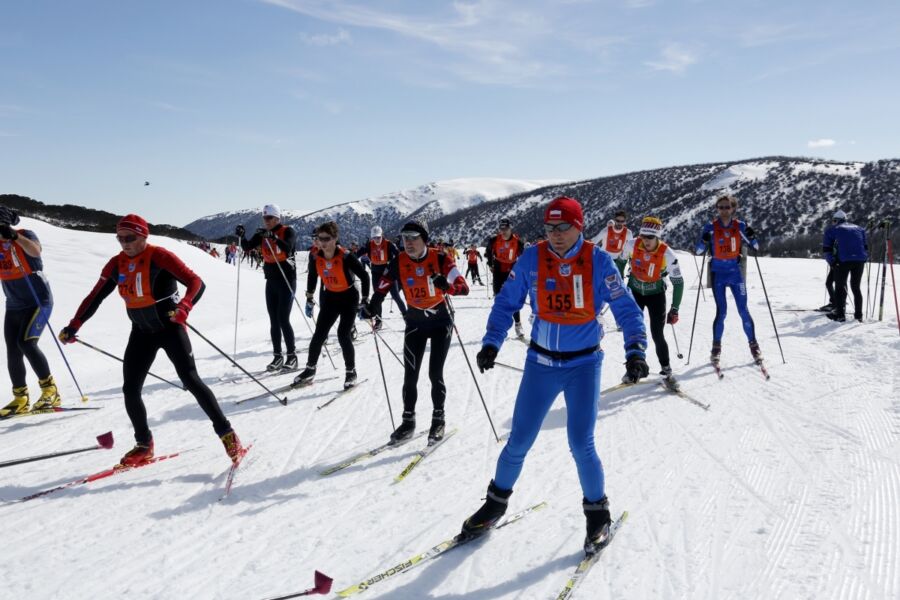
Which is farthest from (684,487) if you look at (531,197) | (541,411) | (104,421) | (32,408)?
(531,197)

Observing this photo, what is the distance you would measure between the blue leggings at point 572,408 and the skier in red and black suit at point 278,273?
5.65 m

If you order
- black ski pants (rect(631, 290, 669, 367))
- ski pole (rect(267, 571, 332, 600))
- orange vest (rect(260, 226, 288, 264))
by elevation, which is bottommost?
ski pole (rect(267, 571, 332, 600))

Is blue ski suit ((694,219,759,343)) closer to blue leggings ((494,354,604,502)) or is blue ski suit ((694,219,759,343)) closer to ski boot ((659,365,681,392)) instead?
ski boot ((659,365,681,392))

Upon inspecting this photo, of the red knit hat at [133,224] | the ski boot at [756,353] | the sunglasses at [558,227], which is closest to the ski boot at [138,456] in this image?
the red knit hat at [133,224]

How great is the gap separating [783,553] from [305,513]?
3384mm

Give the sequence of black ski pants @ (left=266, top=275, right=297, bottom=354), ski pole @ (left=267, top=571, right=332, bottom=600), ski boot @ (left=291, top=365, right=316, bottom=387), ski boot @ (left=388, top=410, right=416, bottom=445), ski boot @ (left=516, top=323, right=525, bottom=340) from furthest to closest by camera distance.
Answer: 1. ski boot @ (left=516, top=323, right=525, bottom=340)
2. black ski pants @ (left=266, top=275, right=297, bottom=354)
3. ski boot @ (left=291, top=365, right=316, bottom=387)
4. ski boot @ (left=388, top=410, right=416, bottom=445)
5. ski pole @ (left=267, top=571, right=332, bottom=600)

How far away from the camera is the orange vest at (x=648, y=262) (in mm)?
7117

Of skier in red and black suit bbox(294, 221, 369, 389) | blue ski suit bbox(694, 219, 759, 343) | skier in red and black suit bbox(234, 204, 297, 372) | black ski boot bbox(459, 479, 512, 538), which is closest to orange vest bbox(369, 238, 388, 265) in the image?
skier in red and black suit bbox(234, 204, 297, 372)

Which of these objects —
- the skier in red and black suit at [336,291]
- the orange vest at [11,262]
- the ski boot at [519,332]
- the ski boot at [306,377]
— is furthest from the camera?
the ski boot at [519,332]

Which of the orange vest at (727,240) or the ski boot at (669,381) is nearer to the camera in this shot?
the ski boot at (669,381)

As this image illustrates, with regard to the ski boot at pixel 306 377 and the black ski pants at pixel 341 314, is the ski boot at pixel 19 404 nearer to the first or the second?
the ski boot at pixel 306 377

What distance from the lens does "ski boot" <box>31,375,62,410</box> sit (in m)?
6.82

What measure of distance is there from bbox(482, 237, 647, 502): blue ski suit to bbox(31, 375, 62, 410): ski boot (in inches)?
248

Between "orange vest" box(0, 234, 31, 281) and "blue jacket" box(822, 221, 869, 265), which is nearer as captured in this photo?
"orange vest" box(0, 234, 31, 281)
